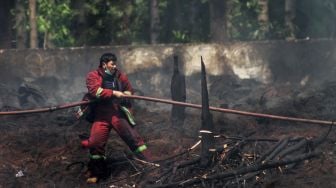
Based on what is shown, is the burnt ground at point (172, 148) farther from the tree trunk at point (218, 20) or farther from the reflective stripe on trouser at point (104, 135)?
the tree trunk at point (218, 20)

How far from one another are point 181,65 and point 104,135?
8.12m

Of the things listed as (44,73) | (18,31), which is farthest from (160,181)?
(18,31)

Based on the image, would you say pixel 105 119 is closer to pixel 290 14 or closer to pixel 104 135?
pixel 104 135

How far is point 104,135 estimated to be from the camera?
34.6ft

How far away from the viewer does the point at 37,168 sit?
36.9 feet

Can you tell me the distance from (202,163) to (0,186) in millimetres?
3079

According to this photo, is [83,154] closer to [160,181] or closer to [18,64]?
[160,181]

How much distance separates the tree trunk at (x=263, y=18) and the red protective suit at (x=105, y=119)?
1334 cm

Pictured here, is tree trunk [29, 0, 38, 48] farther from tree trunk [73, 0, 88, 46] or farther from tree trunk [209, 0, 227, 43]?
tree trunk [209, 0, 227, 43]

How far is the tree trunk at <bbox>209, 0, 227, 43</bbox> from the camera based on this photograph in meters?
21.8

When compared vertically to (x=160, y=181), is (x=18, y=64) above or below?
above

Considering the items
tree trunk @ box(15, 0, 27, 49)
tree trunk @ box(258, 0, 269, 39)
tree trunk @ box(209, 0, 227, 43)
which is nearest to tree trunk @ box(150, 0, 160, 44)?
tree trunk @ box(209, 0, 227, 43)

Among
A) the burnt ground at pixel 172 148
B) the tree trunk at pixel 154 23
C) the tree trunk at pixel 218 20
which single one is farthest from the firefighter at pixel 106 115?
the tree trunk at pixel 154 23

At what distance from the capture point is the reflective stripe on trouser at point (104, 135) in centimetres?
1048
